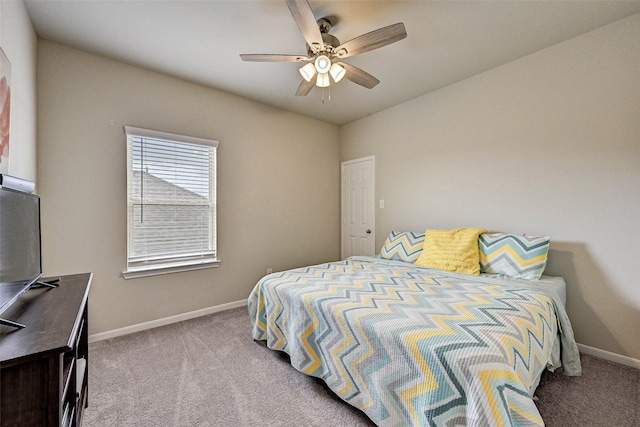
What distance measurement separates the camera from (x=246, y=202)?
356cm

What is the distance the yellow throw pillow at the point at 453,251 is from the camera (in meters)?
2.57

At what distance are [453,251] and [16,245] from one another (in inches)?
117

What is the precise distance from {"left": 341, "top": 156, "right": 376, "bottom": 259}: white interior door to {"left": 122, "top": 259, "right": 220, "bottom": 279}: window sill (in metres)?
2.08

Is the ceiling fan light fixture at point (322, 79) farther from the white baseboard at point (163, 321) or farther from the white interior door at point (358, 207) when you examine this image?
the white baseboard at point (163, 321)

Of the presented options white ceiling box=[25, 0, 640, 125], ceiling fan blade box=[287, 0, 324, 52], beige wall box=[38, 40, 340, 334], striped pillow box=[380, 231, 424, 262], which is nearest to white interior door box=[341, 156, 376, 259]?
beige wall box=[38, 40, 340, 334]

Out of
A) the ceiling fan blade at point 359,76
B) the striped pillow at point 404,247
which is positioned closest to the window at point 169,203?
the ceiling fan blade at point 359,76

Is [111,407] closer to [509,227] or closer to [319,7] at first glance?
[319,7]

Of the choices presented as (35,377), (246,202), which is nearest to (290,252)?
(246,202)

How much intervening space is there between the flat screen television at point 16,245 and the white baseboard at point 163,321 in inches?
62.3

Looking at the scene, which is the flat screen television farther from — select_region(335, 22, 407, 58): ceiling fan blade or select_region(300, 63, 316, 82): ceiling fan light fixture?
select_region(335, 22, 407, 58): ceiling fan blade

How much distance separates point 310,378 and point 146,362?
1.32m

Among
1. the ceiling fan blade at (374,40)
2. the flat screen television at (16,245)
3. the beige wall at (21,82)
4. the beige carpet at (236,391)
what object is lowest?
the beige carpet at (236,391)

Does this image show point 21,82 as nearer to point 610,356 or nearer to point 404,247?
point 404,247

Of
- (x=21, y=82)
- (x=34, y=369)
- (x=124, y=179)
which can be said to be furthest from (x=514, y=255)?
(x=21, y=82)
